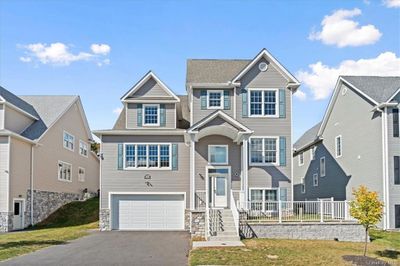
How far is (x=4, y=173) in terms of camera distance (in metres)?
25.9

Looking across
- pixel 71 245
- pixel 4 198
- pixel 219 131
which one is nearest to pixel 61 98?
pixel 4 198

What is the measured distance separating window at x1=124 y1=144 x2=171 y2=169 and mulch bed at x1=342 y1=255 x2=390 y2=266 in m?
12.9

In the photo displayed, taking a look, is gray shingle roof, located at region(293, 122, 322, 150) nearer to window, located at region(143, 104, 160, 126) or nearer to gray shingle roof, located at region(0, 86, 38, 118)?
window, located at region(143, 104, 160, 126)

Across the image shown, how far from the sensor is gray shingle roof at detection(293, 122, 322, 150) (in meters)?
33.9

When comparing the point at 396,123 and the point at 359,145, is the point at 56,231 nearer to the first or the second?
the point at 359,145

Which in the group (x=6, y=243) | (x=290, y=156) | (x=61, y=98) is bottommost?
(x=6, y=243)

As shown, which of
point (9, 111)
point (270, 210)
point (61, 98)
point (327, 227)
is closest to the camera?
point (327, 227)

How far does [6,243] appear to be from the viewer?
18.8 metres

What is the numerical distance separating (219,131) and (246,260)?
35.8ft

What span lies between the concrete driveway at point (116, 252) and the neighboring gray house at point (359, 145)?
34.4 feet

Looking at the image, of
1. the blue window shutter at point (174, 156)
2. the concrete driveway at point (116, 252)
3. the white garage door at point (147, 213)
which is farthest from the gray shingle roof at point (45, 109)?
the concrete driveway at point (116, 252)

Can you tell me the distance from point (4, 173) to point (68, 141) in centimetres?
885

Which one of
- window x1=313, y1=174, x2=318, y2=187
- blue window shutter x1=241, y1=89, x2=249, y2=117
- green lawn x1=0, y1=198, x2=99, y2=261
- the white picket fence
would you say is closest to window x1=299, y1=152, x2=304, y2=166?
window x1=313, y1=174, x2=318, y2=187

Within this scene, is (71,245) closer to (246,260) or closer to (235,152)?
(246,260)
